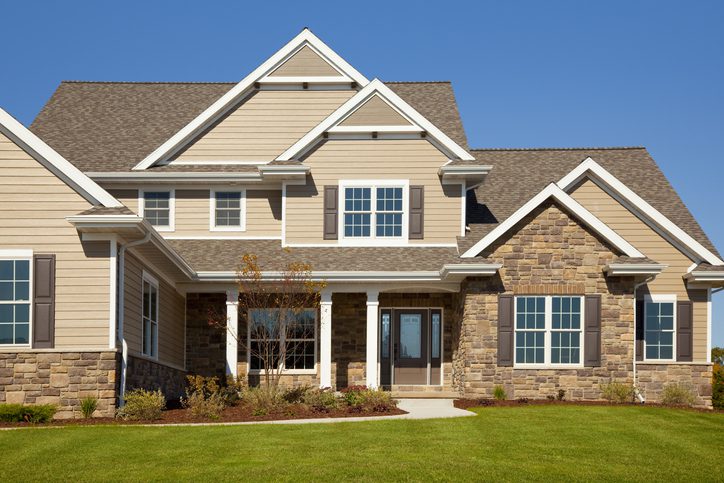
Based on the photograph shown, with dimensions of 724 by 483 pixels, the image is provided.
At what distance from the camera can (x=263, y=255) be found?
24.7 meters

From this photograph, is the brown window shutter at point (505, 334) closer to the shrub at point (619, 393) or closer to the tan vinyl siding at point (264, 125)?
the shrub at point (619, 393)

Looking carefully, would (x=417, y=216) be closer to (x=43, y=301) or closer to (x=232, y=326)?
(x=232, y=326)

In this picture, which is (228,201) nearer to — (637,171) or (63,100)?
(63,100)

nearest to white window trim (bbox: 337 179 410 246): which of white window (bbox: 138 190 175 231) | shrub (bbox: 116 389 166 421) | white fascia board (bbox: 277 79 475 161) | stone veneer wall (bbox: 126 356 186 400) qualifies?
white fascia board (bbox: 277 79 475 161)

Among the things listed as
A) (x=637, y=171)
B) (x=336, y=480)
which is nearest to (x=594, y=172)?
(x=637, y=171)

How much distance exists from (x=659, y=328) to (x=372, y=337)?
7.40 m

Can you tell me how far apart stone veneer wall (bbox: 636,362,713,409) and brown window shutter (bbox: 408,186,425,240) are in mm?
6305

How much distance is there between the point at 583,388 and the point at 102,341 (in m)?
10.7

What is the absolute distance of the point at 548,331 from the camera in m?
22.7

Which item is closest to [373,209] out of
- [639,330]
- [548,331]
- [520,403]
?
[548,331]

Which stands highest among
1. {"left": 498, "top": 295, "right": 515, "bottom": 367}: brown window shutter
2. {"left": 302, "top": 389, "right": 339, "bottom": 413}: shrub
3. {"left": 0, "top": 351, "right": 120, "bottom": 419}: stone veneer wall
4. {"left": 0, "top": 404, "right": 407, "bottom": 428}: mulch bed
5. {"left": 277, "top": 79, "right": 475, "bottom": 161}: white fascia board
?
{"left": 277, "top": 79, "right": 475, "bottom": 161}: white fascia board

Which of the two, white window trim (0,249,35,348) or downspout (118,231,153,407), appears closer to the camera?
white window trim (0,249,35,348)

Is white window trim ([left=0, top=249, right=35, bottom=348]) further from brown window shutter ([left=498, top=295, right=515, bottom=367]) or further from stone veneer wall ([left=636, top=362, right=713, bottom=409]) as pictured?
stone veneer wall ([left=636, top=362, right=713, bottom=409])

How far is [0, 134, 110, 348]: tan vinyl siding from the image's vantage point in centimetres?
1827
